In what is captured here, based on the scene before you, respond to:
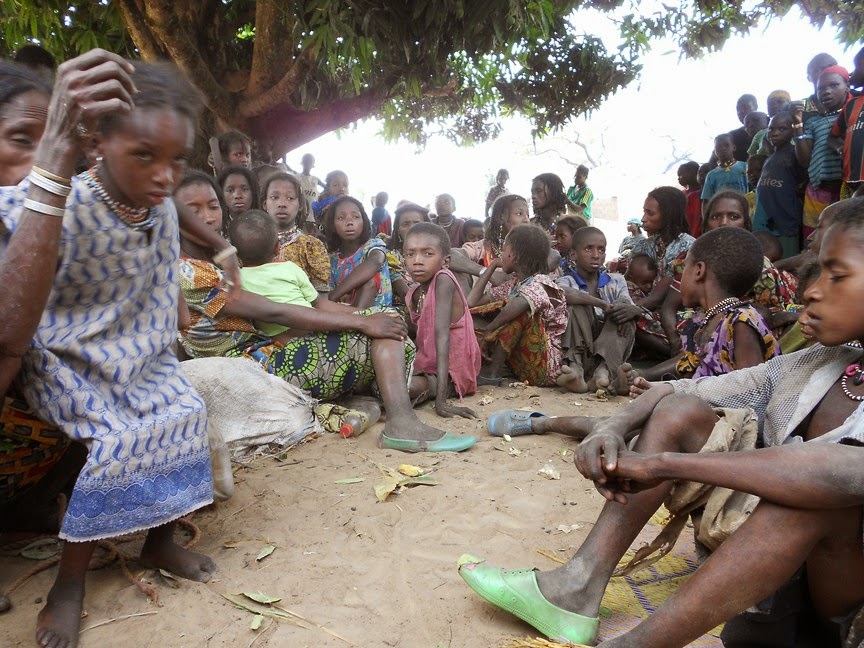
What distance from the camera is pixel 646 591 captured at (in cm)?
201

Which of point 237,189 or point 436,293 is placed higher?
point 237,189

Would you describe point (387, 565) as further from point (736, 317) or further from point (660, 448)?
point (736, 317)

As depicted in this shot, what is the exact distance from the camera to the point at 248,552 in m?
2.21

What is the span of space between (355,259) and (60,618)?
11.7 ft

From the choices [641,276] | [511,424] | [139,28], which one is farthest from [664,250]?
[139,28]

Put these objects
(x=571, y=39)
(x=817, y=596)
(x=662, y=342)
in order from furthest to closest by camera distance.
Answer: (x=571, y=39) → (x=662, y=342) → (x=817, y=596)

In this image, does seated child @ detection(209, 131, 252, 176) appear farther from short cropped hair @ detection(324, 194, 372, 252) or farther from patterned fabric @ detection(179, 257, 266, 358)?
patterned fabric @ detection(179, 257, 266, 358)

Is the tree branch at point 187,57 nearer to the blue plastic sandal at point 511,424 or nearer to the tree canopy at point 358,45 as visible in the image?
the tree canopy at point 358,45

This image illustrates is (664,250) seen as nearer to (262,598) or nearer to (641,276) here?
(641,276)

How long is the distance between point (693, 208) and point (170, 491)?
7573 mm

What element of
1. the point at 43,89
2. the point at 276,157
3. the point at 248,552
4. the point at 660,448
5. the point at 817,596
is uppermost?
the point at 276,157

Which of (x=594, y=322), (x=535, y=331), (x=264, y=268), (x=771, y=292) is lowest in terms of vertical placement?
(x=535, y=331)

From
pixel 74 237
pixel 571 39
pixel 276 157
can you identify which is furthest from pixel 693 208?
pixel 74 237

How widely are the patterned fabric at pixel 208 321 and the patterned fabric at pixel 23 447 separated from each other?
1.27 meters
